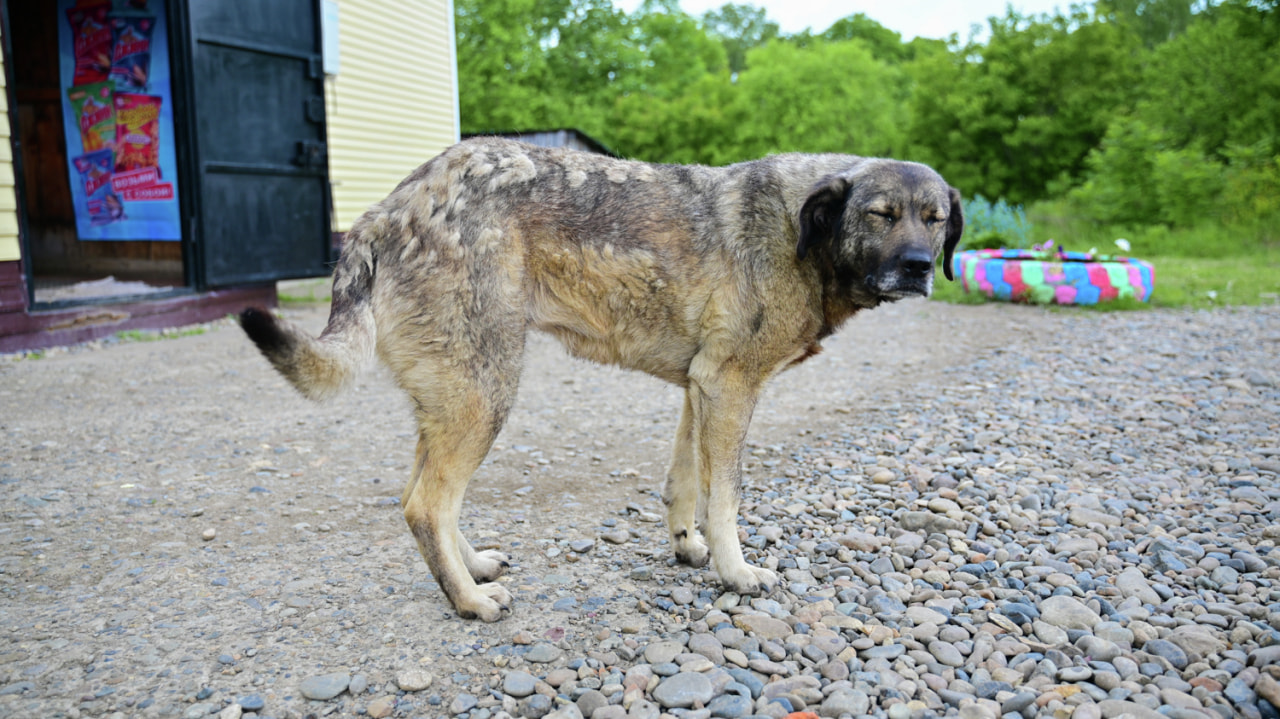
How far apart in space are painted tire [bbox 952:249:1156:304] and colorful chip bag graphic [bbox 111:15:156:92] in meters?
11.1

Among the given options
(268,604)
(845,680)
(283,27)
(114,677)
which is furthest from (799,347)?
(283,27)

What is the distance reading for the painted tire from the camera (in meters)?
10.9

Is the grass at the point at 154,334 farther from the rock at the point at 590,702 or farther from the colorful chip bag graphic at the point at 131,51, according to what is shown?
the rock at the point at 590,702

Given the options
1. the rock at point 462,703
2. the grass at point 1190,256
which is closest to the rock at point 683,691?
the rock at point 462,703

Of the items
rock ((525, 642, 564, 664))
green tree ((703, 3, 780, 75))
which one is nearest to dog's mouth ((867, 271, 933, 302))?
rock ((525, 642, 564, 664))

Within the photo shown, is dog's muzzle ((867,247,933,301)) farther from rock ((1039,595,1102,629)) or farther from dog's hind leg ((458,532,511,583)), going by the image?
dog's hind leg ((458,532,511,583))

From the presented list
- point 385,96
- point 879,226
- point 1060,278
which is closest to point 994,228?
point 1060,278

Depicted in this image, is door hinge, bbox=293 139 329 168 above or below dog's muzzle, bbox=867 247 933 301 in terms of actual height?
above

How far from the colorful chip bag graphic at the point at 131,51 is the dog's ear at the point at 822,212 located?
9.75 metres

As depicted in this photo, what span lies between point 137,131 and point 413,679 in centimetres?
1004

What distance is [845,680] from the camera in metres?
2.64

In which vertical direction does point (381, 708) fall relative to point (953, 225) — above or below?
below

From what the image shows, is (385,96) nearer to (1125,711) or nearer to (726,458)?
(726,458)

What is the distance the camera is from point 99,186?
10.7 m
